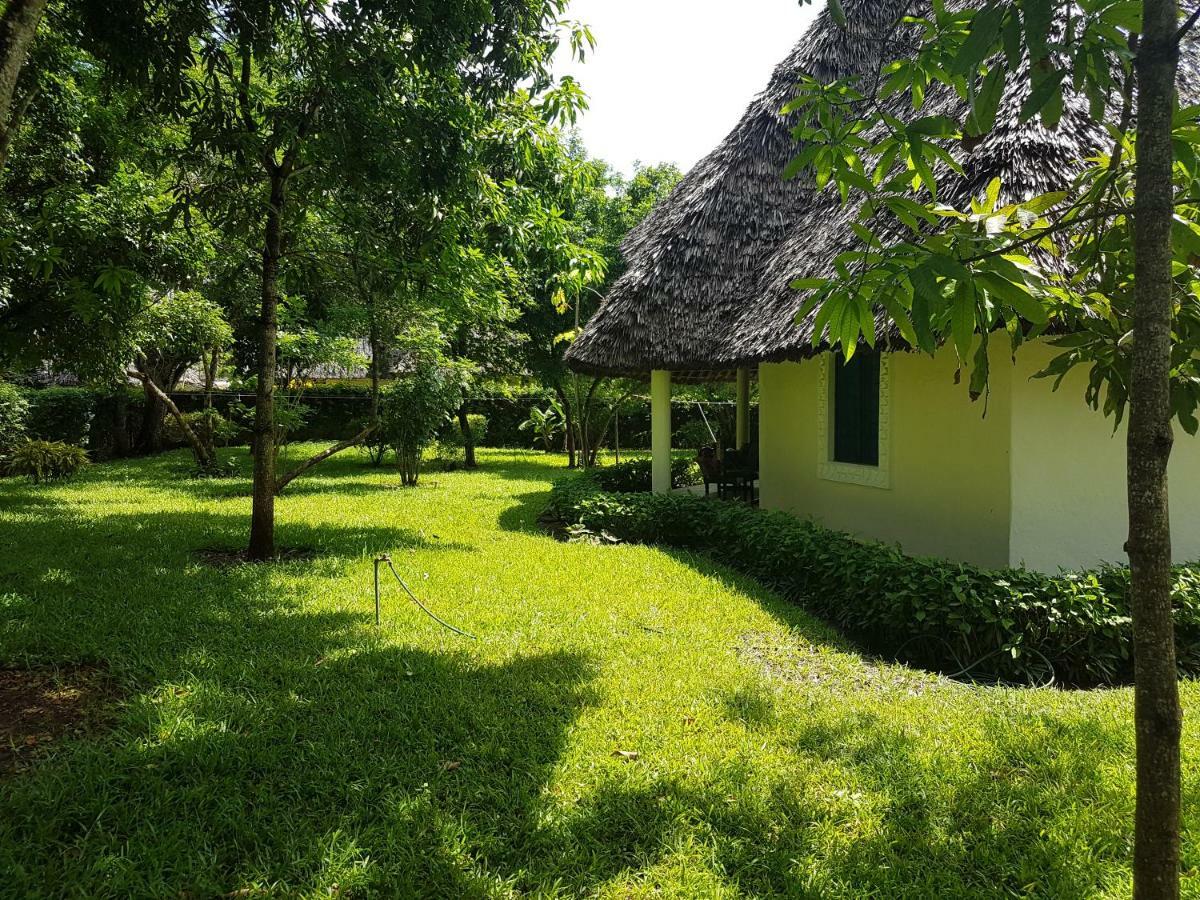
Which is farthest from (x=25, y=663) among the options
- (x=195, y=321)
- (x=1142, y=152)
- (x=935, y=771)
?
(x=195, y=321)

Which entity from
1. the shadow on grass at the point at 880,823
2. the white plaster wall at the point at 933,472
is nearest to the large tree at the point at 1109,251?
the shadow on grass at the point at 880,823

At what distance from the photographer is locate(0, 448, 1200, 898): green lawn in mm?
2336

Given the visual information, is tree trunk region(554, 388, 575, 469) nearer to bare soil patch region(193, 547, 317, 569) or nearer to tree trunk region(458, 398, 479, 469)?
tree trunk region(458, 398, 479, 469)

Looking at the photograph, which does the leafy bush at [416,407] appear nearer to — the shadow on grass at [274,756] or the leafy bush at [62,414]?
the shadow on grass at [274,756]

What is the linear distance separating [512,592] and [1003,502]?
4072 millimetres

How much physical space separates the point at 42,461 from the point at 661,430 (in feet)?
36.8

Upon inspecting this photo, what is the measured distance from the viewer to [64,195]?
6.88 metres

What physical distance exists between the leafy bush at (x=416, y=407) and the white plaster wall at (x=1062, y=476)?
30.5 feet

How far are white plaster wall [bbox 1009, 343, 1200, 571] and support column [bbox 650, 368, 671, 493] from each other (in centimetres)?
471

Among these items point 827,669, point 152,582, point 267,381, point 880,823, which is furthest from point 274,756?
point 267,381

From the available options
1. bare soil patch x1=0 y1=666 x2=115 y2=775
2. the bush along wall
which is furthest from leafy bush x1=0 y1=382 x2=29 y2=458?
the bush along wall

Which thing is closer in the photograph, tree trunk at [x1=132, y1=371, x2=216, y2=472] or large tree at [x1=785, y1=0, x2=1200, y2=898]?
large tree at [x1=785, y1=0, x2=1200, y2=898]

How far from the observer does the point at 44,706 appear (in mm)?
3350

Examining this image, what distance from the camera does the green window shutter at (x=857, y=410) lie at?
7.11 meters
